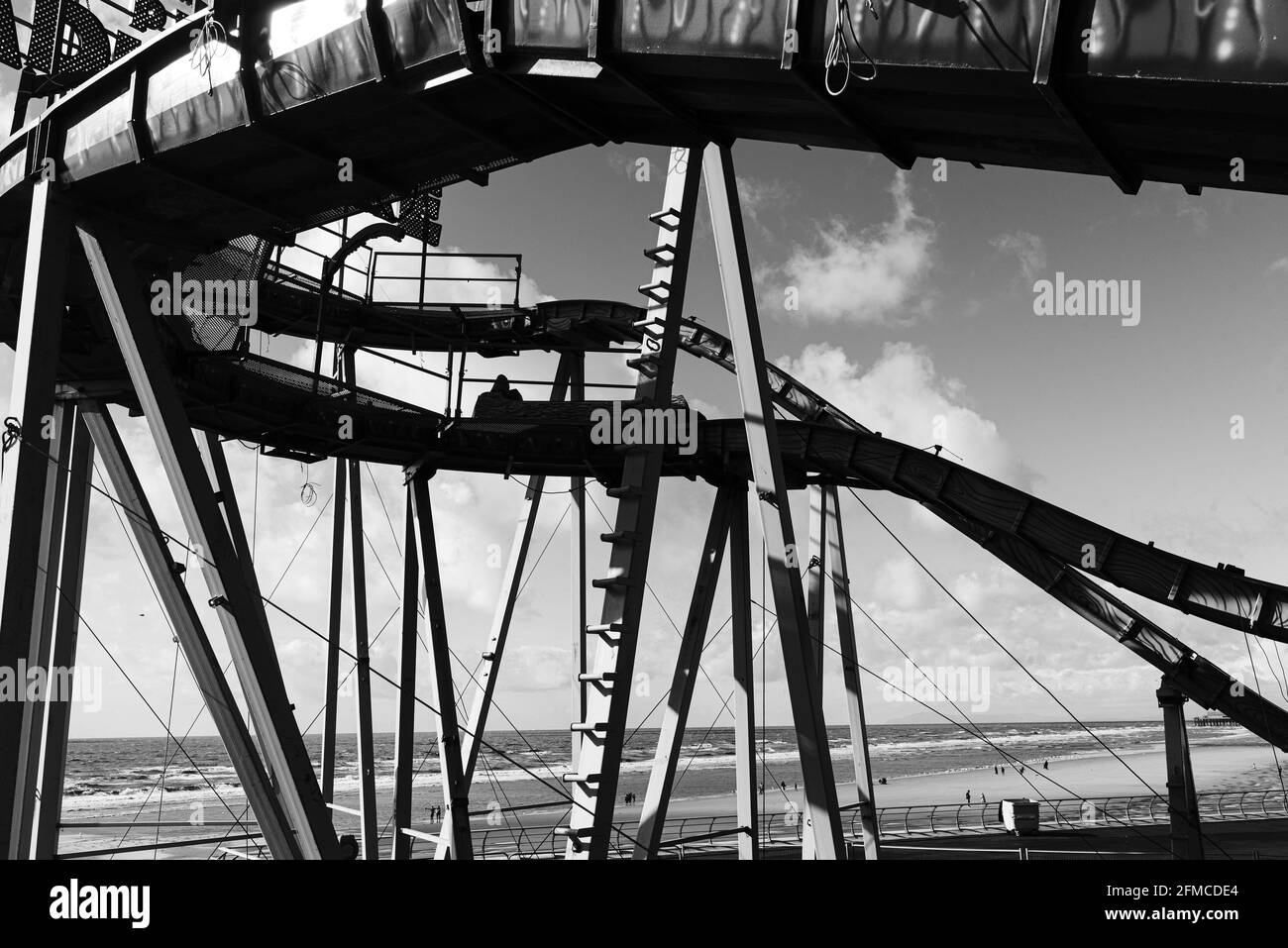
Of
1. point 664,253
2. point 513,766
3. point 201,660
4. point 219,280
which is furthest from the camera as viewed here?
point 513,766

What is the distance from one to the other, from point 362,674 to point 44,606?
6.78m

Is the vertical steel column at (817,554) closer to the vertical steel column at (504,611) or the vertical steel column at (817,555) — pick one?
the vertical steel column at (817,555)

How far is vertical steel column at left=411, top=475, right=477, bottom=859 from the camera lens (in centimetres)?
1540

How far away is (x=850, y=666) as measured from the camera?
16984 mm

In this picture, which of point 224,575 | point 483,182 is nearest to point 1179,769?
point 483,182

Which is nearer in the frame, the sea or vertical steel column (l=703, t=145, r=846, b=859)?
vertical steel column (l=703, t=145, r=846, b=859)

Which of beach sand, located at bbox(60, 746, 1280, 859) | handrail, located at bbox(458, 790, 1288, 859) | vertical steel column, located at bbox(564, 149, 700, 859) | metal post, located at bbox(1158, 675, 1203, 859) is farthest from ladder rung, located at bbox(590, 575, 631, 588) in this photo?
beach sand, located at bbox(60, 746, 1280, 859)

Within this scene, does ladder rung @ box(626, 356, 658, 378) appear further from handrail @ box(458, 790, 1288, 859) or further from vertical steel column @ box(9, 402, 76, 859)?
handrail @ box(458, 790, 1288, 859)

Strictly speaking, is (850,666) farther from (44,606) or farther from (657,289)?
(44,606)

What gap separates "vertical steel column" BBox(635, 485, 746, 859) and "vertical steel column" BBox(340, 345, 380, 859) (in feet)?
16.5

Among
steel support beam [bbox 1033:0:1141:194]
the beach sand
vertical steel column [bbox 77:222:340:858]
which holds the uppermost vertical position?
steel support beam [bbox 1033:0:1141:194]

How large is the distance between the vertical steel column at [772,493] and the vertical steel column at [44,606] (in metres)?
6.73

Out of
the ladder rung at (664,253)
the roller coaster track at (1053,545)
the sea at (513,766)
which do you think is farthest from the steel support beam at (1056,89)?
the sea at (513,766)
